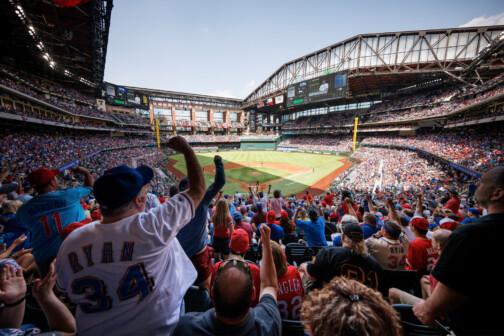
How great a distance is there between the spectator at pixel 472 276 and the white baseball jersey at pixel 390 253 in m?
1.63

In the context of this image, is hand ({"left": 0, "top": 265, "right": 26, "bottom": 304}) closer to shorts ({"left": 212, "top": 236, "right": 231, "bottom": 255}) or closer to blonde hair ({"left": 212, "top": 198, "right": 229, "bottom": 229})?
blonde hair ({"left": 212, "top": 198, "right": 229, "bottom": 229})

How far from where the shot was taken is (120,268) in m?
1.25

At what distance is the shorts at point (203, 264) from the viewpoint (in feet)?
9.10

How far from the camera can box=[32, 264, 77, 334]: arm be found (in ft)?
4.63

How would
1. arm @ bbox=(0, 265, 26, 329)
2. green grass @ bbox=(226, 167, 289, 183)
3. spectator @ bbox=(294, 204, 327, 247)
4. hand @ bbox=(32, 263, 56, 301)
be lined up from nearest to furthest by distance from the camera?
hand @ bbox=(32, 263, 56, 301), arm @ bbox=(0, 265, 26, 329), spectator @ bbox=(294, 204, 327, 247), green grass @ bbox=(226, 167, 289, 183)

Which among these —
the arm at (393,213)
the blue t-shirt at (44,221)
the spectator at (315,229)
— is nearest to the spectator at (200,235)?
the blue t-shirt at (44,221)

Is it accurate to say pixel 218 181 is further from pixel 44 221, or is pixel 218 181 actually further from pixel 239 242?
pixel 44 221

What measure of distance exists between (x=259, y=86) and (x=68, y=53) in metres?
52.3

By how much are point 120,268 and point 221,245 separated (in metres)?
3.24

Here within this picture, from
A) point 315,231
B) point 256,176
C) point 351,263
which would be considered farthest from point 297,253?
point 256,176

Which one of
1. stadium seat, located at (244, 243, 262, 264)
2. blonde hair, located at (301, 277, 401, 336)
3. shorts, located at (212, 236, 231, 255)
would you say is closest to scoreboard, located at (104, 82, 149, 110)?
shorts, located at (212, 236, 231, 255)

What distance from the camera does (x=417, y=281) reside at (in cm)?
331

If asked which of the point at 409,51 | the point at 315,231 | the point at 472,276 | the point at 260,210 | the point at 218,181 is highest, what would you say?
the point at 409,51

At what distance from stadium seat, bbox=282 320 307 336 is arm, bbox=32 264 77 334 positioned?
1963mm
